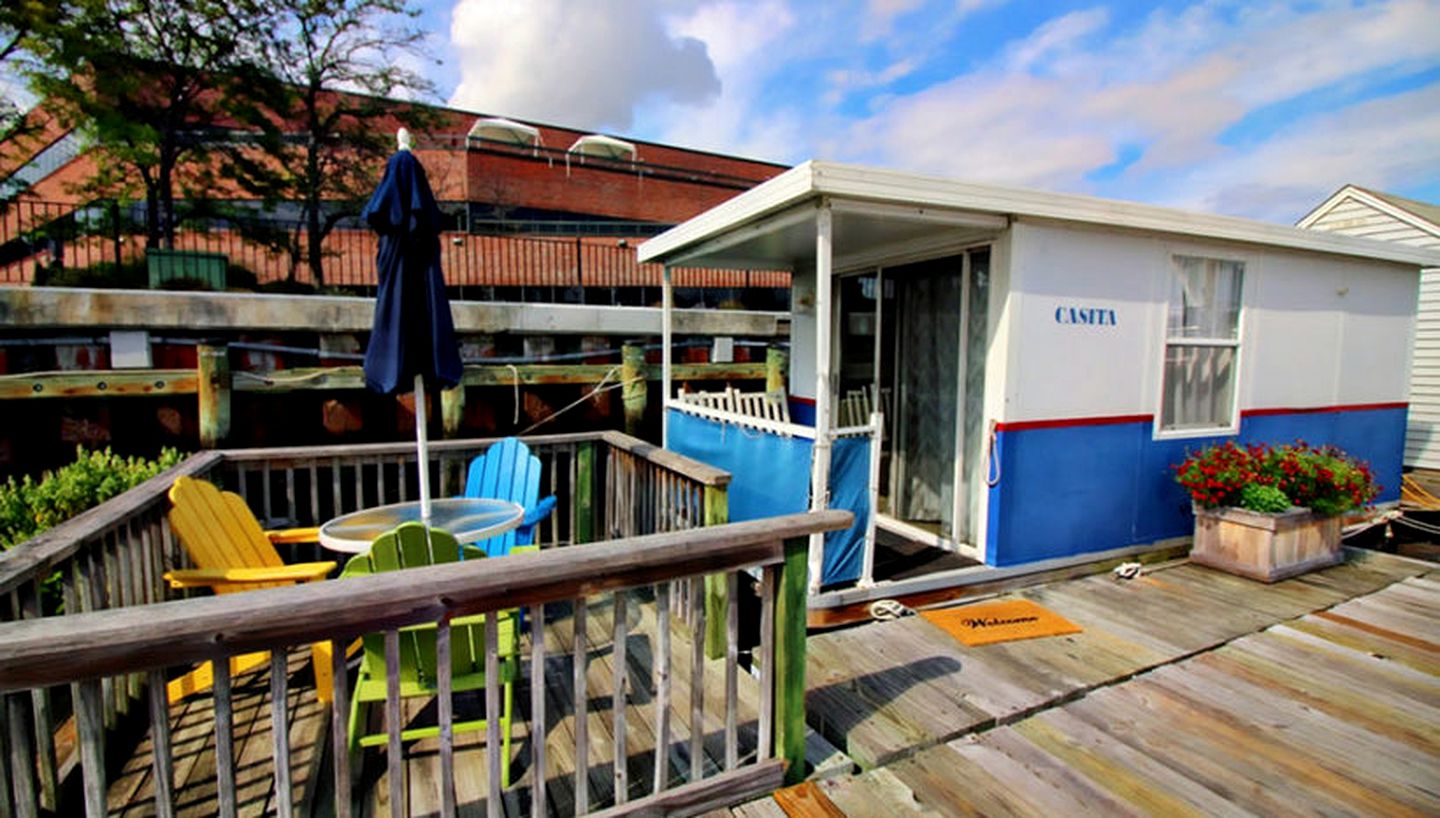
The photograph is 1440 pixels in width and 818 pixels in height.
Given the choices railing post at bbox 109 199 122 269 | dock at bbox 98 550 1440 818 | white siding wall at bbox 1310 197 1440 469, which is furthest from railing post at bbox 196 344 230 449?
white siding wall at bbox 1310 197 1440 469

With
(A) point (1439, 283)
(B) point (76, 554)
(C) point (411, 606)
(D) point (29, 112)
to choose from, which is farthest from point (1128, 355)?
(D) point (29, 112)

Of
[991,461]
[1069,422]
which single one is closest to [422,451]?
[991,461]

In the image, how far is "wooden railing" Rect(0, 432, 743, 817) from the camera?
1.60 meters

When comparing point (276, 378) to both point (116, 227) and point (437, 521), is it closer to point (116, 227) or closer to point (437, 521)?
point (437, 521)

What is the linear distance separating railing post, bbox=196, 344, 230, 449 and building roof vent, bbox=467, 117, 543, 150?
1322cm

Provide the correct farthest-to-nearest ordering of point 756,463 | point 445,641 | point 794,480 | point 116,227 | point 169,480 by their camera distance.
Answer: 1. point 116,227
2. point 756,463
3. point 794,480
4. point 169,480
5. point 445,641

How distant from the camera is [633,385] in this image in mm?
6465

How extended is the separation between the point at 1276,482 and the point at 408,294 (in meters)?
5.10

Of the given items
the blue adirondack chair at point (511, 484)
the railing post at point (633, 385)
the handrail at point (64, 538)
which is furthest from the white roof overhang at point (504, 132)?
the handrail at point (64, 538)

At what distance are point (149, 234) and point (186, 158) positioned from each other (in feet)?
4.59

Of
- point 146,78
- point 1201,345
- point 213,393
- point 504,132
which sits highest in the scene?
point 504,132

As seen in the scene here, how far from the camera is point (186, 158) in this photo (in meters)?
9.34

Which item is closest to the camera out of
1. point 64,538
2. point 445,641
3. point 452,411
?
point 445,641

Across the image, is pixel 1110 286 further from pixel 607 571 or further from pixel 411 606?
pixel 411 606
